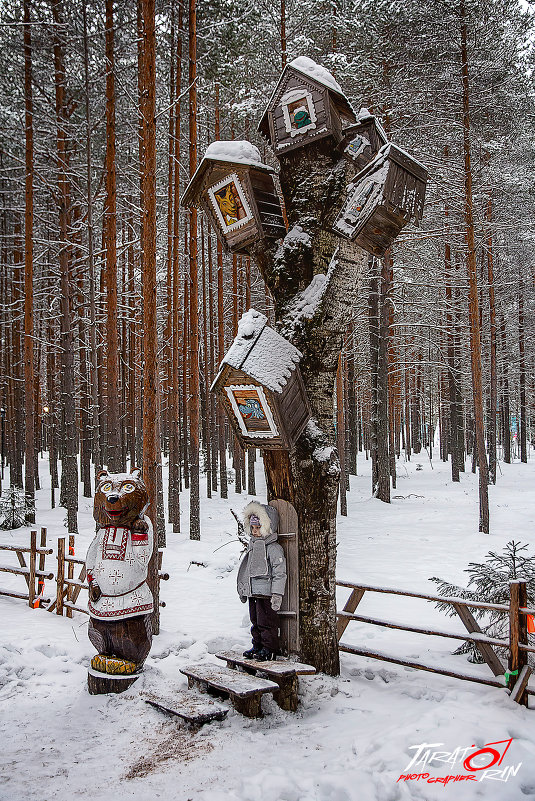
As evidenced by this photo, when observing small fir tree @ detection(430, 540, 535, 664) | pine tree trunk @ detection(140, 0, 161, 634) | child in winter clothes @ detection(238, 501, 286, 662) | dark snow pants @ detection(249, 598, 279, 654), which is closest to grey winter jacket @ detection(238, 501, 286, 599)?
child in winter clothes @ detection(238, 501, 286, 662)

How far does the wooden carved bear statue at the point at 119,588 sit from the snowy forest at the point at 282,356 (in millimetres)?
132

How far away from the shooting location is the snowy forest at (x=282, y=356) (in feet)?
15.3

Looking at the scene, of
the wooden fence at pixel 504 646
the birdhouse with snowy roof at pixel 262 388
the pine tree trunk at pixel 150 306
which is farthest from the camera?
the pine tree trunk at pixel 150 306

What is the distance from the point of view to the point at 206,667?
5230 mm

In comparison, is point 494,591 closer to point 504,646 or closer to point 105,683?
point 504,646

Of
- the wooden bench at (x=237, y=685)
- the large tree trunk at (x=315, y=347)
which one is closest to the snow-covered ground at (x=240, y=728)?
the wooden bench at (x=237, y=685)

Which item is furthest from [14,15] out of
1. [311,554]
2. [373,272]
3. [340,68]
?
[311,554]

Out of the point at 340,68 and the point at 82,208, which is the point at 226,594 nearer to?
the point at 340,68

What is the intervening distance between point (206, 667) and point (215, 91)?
52.6 ft

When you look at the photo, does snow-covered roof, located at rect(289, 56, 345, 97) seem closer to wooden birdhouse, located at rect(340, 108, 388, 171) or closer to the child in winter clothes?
wooden birdhouse, located at rect(340, 108, 388, 171)

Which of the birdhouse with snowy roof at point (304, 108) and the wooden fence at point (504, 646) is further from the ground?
the birdhouse with snowy roof at point (304, 108)

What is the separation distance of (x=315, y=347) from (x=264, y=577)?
7.35 feet

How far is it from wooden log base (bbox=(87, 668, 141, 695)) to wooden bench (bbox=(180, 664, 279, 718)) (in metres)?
0.63

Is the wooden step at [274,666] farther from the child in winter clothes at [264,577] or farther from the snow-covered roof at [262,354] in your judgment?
the snow-covered roof at [262,354]
